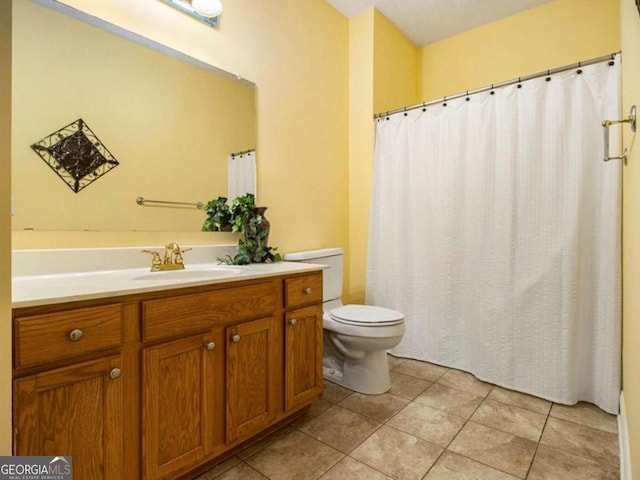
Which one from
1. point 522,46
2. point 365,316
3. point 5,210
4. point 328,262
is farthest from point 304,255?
point 522,46

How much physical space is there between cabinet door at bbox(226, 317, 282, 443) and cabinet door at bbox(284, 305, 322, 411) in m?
0.07

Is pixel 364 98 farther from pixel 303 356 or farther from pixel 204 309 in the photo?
pixel 204 309

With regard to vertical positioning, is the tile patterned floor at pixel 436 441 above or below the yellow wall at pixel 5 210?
below

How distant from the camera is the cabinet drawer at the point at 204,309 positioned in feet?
3.56

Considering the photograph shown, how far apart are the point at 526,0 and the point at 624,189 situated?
1.66m

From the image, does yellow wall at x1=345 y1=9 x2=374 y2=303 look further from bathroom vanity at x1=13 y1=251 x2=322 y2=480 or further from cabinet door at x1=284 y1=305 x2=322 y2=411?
bathroom vanity at x1=13 y1=251 x2=322 y2=480

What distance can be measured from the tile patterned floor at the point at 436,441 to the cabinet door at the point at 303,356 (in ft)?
0.56

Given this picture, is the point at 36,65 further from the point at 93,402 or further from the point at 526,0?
the point at 526,0

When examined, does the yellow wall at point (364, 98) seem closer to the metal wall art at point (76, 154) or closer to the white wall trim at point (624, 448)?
the white wall trim at point (624, 448)

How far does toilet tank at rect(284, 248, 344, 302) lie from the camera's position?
207 cm

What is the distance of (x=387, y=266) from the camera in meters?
2.52

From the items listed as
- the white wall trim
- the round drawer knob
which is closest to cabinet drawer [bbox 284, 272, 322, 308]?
the round drawer knob

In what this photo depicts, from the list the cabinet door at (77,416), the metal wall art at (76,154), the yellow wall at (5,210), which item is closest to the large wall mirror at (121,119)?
the metal wall art at (76,154)

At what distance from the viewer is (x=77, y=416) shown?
0.93 m
